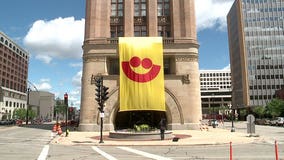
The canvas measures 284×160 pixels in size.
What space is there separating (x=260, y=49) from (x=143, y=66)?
8298 cm

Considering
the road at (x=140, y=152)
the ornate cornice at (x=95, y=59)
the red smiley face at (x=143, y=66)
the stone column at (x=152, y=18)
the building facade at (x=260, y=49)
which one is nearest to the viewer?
the road at (x=140, y=152)

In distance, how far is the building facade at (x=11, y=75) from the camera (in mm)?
108750

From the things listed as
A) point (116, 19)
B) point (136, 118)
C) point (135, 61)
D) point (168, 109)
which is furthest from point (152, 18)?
point (136, 118)

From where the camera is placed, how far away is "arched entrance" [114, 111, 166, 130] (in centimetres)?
4291

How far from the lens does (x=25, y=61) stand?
137250mm

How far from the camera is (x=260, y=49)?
4345 inches

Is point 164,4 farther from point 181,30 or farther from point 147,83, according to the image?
point 147,83

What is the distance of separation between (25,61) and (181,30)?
357 ft

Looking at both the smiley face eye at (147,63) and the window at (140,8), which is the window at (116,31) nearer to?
the window at (140,8)

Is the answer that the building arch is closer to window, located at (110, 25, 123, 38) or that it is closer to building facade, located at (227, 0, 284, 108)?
window, located at (110, 25, 123, 38)

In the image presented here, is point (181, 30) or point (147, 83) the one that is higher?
point (181, 30)

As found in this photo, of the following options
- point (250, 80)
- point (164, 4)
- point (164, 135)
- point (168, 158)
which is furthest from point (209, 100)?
point (168, 158)

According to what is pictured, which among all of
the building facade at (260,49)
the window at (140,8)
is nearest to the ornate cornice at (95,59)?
the window at (140,8)

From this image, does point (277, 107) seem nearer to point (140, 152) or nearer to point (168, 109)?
point (168, 109)
